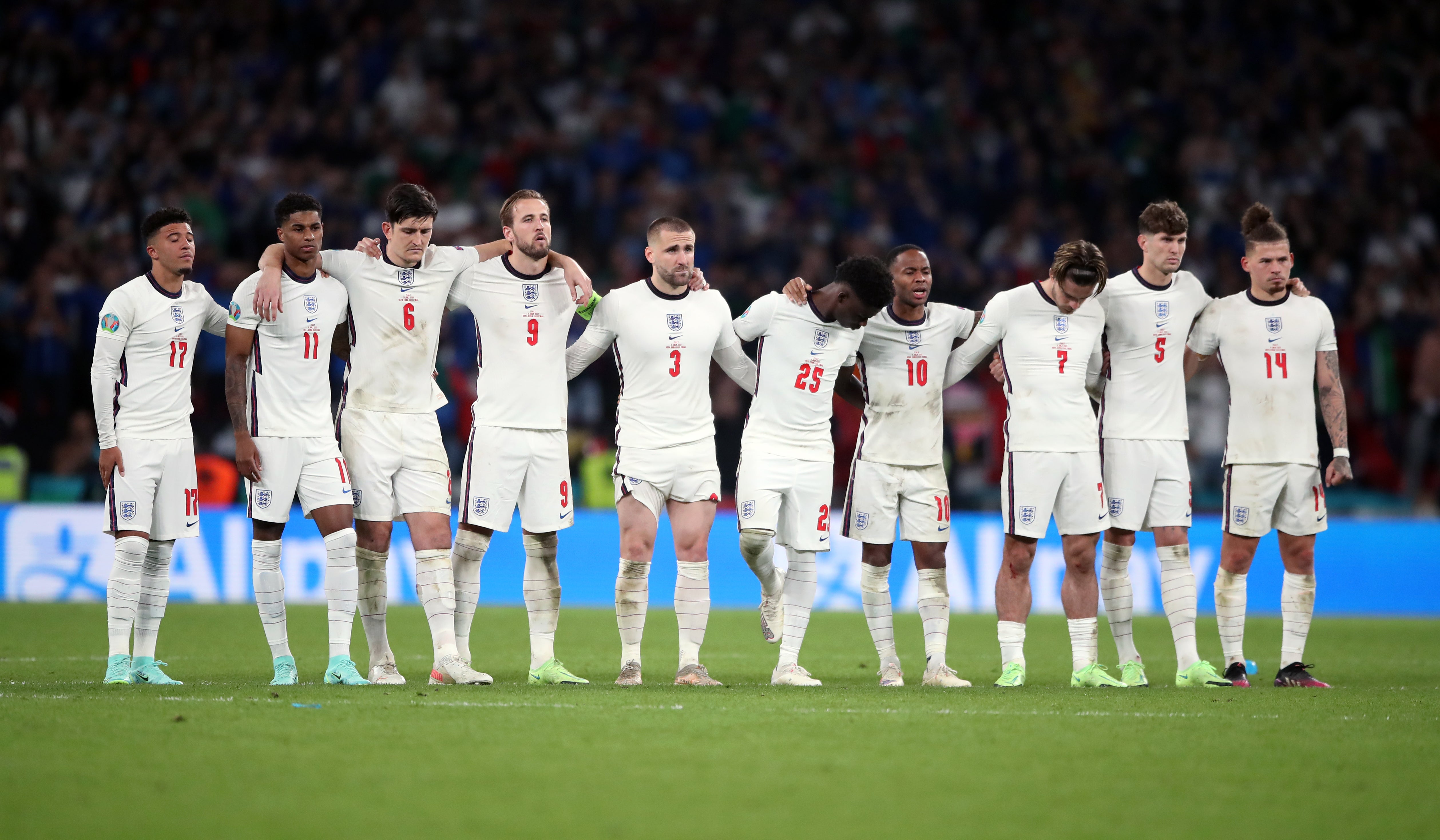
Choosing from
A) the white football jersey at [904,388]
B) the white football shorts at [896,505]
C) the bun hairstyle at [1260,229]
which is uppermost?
the bun hairstyle at [1260,229]

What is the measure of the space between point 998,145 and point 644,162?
16.5ft

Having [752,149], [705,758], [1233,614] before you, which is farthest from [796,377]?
[752,149]

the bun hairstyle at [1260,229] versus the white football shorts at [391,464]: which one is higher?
the bun hairstyle at [1260,229]

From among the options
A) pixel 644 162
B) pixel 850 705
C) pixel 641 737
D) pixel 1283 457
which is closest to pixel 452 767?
pixel 641 737

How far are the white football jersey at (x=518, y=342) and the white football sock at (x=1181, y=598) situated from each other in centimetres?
368

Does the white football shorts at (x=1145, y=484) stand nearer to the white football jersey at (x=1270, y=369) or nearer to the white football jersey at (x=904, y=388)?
the white football jersey at (x=1270, y=369)

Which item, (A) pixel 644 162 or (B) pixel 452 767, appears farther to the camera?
(A) pixel 644 162

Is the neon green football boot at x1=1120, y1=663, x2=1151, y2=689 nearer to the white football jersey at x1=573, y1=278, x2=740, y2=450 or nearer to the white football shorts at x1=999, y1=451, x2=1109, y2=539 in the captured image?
the white football shorts at x1=999, y1=451, x2=1109, y2=539

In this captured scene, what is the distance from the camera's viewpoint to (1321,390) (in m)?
9.57

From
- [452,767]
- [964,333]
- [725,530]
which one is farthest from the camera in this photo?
[725,530]

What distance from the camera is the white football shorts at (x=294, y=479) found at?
8.51 meters

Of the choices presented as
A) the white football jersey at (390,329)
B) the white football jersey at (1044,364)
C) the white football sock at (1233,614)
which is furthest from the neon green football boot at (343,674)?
the white football sock at (1233,614)

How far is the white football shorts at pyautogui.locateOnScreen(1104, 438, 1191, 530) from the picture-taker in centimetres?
918

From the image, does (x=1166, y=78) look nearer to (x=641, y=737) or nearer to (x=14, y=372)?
(x=14, y=372)
